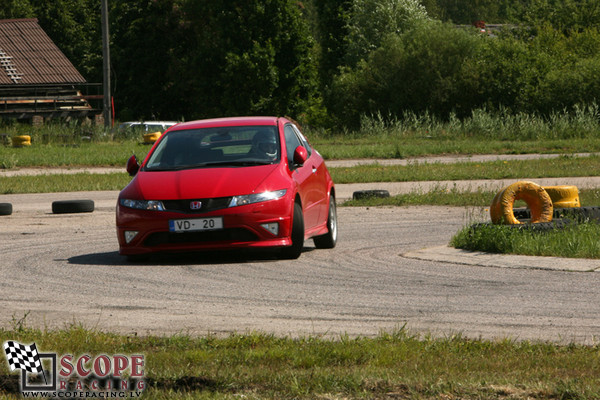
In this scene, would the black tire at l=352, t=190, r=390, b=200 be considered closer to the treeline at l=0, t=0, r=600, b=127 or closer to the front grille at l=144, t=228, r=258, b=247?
the front grille at l=144, t=228, r=258, b=247

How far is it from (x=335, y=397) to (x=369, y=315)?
2516mm

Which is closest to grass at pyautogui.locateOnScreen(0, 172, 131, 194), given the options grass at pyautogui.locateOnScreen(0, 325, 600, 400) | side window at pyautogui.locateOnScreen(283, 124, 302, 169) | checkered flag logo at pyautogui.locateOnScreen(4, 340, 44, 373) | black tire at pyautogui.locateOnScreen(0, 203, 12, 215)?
black tire at pyautogui.locateOnScreen(0, 203, 12, 215)

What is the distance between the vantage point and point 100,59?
3034 inches

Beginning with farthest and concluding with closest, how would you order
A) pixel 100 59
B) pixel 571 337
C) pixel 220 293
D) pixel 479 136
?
1. pixel 100 59
2. pixel 479 136
3. pixel 220 293
4. pixel 571 337

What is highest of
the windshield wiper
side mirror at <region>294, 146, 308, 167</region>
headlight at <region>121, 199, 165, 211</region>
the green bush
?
side mirror at <region>294, 146, 308, 167</region>

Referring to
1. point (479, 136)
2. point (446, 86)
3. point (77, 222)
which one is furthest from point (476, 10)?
point (77, 222)

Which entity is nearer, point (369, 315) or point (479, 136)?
point (369, 315)

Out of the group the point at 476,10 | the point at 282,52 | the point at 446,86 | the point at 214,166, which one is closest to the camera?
the point at 214,166

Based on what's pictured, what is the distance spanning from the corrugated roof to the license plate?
5187cm

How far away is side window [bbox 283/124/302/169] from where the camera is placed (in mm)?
11855

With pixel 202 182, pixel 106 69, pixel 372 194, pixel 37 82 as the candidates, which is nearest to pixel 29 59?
pixel 37 82

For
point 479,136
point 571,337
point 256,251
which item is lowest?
point 479,136

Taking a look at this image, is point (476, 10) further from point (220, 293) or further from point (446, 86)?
point (220, 293)

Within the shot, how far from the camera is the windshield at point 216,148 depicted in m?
11.7
